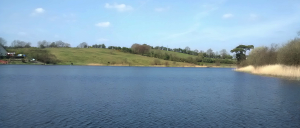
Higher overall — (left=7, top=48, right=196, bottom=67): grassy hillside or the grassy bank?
(left=7, top=48, right=196, bottom=67): grassy hillside

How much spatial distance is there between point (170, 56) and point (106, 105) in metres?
86.6

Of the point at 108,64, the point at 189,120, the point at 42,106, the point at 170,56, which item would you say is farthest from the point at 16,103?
the point at 170,56

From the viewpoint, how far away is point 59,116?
10.8 meters

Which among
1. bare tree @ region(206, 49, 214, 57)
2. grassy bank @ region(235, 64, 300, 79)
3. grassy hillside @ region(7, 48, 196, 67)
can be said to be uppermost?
bare tree @ region(206, 49, 214, 57)

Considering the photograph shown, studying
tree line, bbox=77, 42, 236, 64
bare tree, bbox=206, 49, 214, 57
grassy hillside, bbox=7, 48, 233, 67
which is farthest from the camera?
bare tree, bbox=206, 49, 214, 57

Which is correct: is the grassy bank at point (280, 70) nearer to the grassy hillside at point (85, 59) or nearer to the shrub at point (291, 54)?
the shrub at point (291, 54)

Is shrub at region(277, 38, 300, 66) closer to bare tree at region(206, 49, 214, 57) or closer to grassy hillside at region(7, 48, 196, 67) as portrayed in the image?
grassy hillside at region(7, 48, 196, 67)

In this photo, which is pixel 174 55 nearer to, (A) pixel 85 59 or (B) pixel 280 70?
(A) pixel 85 59

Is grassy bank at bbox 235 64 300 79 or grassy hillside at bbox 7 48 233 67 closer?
grassy bank at bbox 235 64 300 79

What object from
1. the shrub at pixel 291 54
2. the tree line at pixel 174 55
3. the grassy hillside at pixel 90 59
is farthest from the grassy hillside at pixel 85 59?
the shrub at pixel 291 54

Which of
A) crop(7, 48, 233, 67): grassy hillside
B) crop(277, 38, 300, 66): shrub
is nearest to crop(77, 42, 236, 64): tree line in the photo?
crop(7, 48, 233, 67): grassy hillside

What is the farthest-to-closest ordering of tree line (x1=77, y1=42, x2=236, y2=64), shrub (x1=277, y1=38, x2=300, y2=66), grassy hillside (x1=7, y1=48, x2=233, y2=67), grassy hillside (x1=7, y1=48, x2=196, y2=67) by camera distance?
tree line (x1=77, y1=42, x2=236, y2=64)
grassy hillside (x1=7, y1=48, x2=196, y2=67)
grassy hillside (x1=7, y1=48, x2=233, y2=67)
shrub (x1=277, y1=38, x2=300, y2=66)

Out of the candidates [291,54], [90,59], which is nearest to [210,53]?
[90,59]

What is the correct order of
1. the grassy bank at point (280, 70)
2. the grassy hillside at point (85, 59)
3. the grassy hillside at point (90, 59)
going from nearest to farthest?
1. the grassy bank at point (280, 70)
2. the grassy hillside at point (85, 59)
3. the grassy hillside at point (90, 59)
